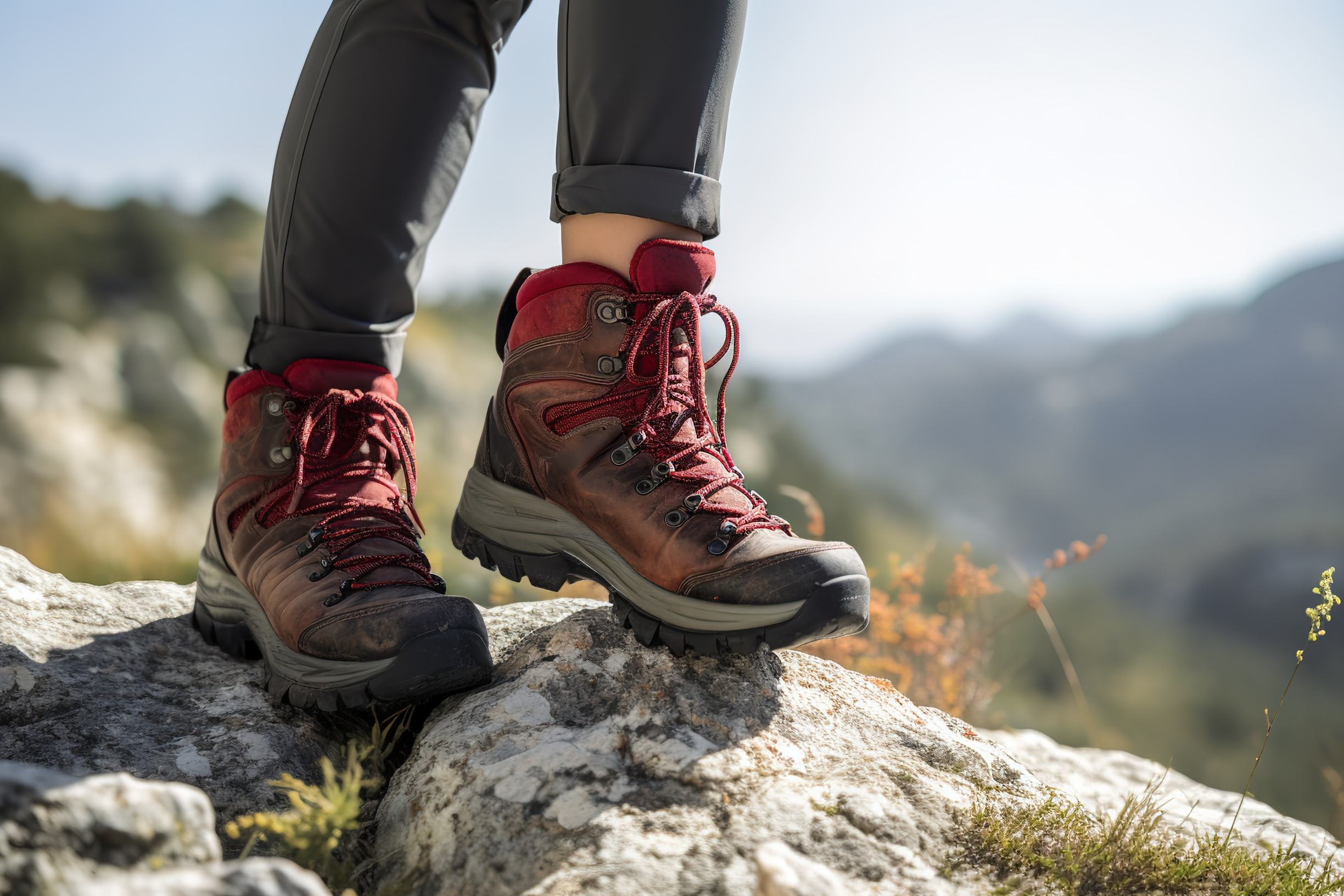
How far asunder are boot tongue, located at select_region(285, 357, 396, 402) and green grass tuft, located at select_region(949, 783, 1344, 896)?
1.51 meters

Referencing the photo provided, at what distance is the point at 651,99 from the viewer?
4.77 feet

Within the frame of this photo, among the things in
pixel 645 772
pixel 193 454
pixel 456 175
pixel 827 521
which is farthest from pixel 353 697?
pixel 193 454

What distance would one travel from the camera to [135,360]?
11289 millimetres

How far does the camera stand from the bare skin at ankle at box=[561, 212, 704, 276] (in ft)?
5.04

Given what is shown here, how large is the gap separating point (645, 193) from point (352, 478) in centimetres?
91

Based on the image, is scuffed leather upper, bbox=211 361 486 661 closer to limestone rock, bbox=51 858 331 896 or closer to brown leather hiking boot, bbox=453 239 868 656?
brown leather hiking boot, bbox=453 239 868 656

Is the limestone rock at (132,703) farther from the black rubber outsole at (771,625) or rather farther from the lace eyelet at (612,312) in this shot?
the lace eyelet at (612,312)

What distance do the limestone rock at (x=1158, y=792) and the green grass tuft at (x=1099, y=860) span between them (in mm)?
208

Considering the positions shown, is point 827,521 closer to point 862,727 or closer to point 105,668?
point 862,727

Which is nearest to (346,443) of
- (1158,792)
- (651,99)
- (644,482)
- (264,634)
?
(264,634)

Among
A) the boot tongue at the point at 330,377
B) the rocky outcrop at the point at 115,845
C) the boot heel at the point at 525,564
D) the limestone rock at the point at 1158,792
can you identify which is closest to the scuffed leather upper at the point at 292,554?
the boot tongue at the point at 330,377

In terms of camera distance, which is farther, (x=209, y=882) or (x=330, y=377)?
(x=330, y=377)

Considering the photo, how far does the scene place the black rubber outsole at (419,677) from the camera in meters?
1.39

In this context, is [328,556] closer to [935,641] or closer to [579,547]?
[579,547]
